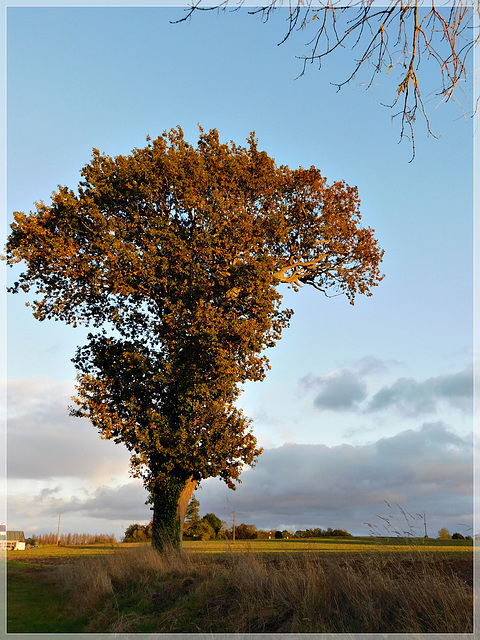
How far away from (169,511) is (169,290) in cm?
791

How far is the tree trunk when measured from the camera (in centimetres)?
1989

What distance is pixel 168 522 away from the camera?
65.9ft

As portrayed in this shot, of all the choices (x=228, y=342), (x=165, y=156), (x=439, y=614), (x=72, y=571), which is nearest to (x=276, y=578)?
(x=439, y=614)

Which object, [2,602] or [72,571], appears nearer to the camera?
[2,602]

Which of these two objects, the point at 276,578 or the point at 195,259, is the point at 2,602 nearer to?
the point at 276,578

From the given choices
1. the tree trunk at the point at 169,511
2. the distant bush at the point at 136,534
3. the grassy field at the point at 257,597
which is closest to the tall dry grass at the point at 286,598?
the grassy field at the point at 257,597

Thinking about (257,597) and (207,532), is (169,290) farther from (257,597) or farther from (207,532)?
(207,532)

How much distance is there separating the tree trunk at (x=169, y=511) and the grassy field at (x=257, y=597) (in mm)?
4585

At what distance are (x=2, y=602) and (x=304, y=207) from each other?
17536 mm

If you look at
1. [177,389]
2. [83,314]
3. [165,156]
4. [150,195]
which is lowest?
[177,389]

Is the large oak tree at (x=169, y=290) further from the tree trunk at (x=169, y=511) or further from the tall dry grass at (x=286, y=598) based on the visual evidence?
the tall dry grass at (x=286, y=598)

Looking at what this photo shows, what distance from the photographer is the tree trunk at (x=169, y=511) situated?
19891mm

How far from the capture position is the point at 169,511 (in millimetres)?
20219

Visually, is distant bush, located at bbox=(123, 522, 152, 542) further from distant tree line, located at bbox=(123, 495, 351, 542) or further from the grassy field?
the grassy field
